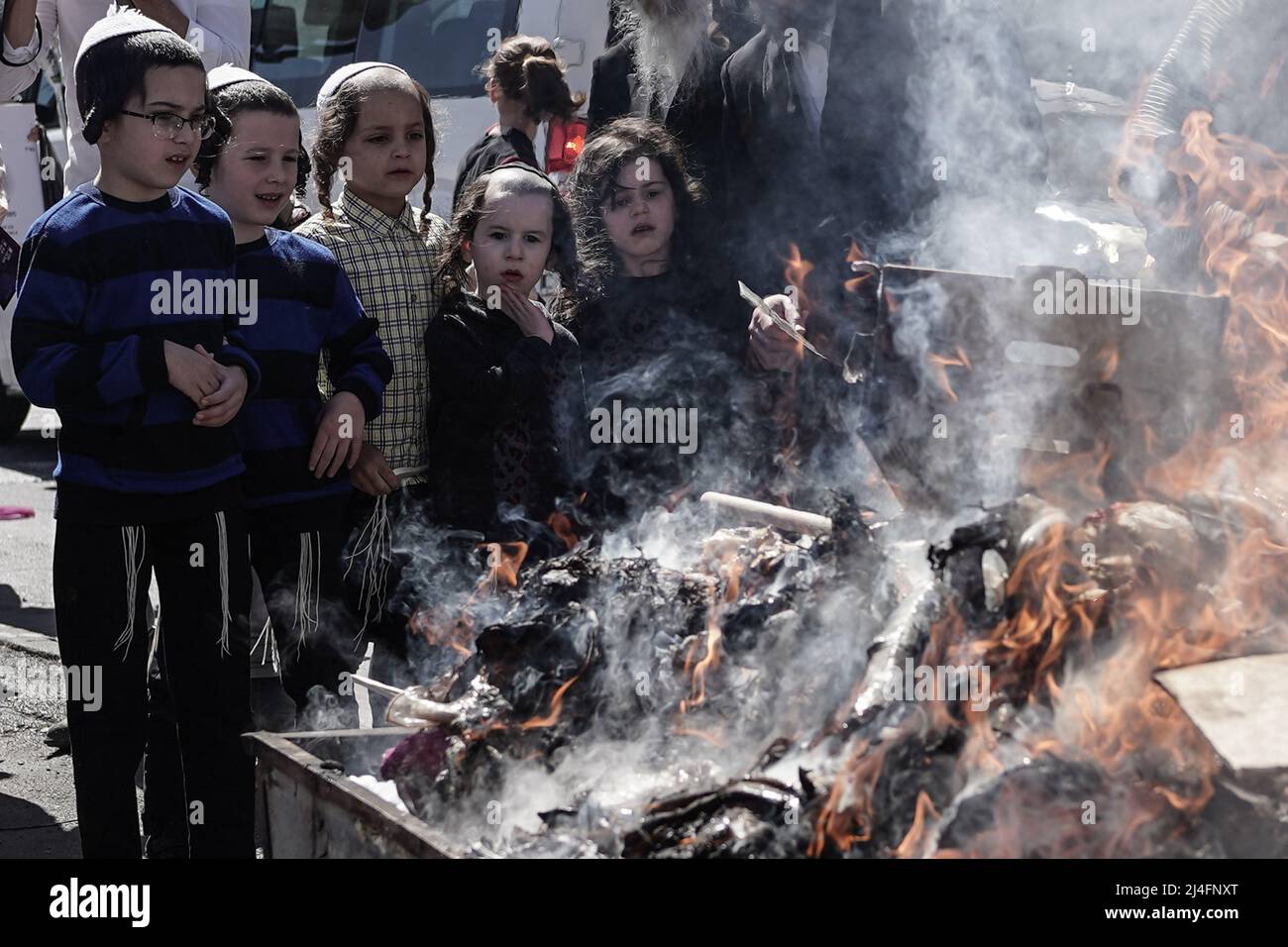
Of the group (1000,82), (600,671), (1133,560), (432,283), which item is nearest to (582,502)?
(432,283)

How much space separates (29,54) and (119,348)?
2.48 m

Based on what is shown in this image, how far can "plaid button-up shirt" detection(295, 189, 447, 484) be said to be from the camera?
3.96 meters

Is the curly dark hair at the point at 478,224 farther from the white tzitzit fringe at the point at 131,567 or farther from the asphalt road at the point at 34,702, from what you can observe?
the white tzitzit fringe at the point at 131,567

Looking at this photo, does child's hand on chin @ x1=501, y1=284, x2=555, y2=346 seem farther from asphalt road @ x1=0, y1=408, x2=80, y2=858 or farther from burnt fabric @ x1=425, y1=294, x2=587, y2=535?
asphalt road @ x1=0, y1=408, x2=80, y2=858

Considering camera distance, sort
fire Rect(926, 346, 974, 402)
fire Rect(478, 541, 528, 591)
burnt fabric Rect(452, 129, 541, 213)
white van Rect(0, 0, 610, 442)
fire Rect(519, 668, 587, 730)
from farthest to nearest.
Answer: white van Rect(0, 0, 610, 442) → burnt fabric Rect(452, 129, 541, 213) → fire Rect(478, 541, 528, 591) → fire Rect(926, 346, 974, 402) → fire Rect(519, 668, 587, 730)

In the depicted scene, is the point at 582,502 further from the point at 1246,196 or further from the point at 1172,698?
the point at 1246,196

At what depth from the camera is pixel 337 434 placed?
351 cm

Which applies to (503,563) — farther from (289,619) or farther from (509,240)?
(509,240)

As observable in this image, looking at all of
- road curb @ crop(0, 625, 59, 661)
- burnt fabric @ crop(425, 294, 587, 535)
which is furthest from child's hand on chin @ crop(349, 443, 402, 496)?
road curb @ crop(0, 625, 59, 661)

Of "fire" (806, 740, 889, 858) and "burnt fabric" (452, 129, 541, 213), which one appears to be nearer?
"fire" (806, 740, 889, 858)

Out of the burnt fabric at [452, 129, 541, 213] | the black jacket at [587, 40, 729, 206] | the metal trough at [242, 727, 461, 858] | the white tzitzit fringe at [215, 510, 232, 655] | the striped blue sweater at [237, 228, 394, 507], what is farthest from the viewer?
the burnt fabric at [452, 129, 541, 213]

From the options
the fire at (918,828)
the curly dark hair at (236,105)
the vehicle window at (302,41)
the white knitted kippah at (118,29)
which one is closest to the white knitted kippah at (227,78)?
the curly dark hair at (236,105)

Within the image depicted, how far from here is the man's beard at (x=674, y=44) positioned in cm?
493
